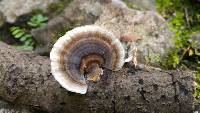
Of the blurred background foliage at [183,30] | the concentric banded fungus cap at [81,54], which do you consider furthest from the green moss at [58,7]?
the concentric banded fungus cap at [81,54]

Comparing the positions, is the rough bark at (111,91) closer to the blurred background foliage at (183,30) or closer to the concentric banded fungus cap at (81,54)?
the concentric banded fungus cap at (81,54)

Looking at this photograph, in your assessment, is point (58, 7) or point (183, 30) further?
point (58, 7)

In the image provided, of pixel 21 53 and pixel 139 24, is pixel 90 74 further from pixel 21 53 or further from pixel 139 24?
pixel 139 24

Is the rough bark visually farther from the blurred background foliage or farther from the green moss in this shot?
the green moss

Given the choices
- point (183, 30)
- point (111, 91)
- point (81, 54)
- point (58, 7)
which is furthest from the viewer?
point (58, 7)

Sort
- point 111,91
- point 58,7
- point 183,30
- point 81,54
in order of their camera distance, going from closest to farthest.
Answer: point 81,54, point 111,91, point 183,30, point 58,7

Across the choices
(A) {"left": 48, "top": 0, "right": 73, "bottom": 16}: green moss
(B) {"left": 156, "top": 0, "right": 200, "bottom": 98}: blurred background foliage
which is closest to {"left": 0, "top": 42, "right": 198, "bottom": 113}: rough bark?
(B) {"left": 156, "top": 0, "right": 200, "bottom": 98}: blurred background foliage

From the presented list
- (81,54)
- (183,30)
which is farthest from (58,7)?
(81,54)

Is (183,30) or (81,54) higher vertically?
(183,30)

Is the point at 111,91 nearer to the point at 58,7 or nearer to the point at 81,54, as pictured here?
the point at 81,54
